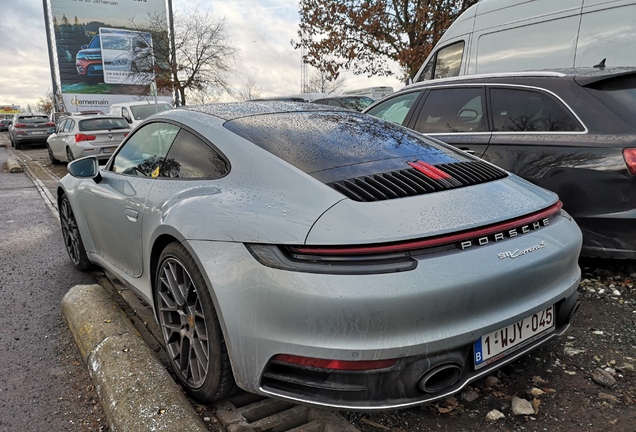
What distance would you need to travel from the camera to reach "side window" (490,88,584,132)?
3.39 m

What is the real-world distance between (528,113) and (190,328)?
3044mm

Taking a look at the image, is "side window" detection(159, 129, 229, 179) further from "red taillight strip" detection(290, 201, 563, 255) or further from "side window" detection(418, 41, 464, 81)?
"side window" detection(418, 41, 464, 81)

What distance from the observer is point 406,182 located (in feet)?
6.59

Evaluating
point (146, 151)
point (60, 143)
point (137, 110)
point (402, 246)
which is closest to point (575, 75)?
point (402, 246)

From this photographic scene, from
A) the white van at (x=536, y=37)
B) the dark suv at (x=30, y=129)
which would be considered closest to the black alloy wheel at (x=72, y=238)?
the white van at (x=536, y=37)

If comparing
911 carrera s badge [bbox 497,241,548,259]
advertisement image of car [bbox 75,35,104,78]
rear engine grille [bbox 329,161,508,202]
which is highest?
advertisement image of car [bbox 75,35,104,78]

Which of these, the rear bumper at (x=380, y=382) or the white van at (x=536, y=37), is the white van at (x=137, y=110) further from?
the rear bumper at (x=380, y=382)

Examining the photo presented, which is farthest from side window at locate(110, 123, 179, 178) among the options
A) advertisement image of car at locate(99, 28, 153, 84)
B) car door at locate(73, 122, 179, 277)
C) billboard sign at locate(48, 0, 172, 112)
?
advertisement image of car at locate(99, 28, 153, 84)

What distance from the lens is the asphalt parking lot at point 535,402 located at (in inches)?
80.4

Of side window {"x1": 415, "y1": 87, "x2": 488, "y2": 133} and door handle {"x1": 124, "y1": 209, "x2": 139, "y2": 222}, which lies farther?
side window {"x1": 415, "y1": 87, "x2": 488, "y2": 133}

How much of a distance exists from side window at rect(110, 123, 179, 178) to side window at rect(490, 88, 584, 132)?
2.66m

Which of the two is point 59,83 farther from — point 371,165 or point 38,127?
point 371,165

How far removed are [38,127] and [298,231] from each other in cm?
2495

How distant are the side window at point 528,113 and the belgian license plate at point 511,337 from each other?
6.14 ft
